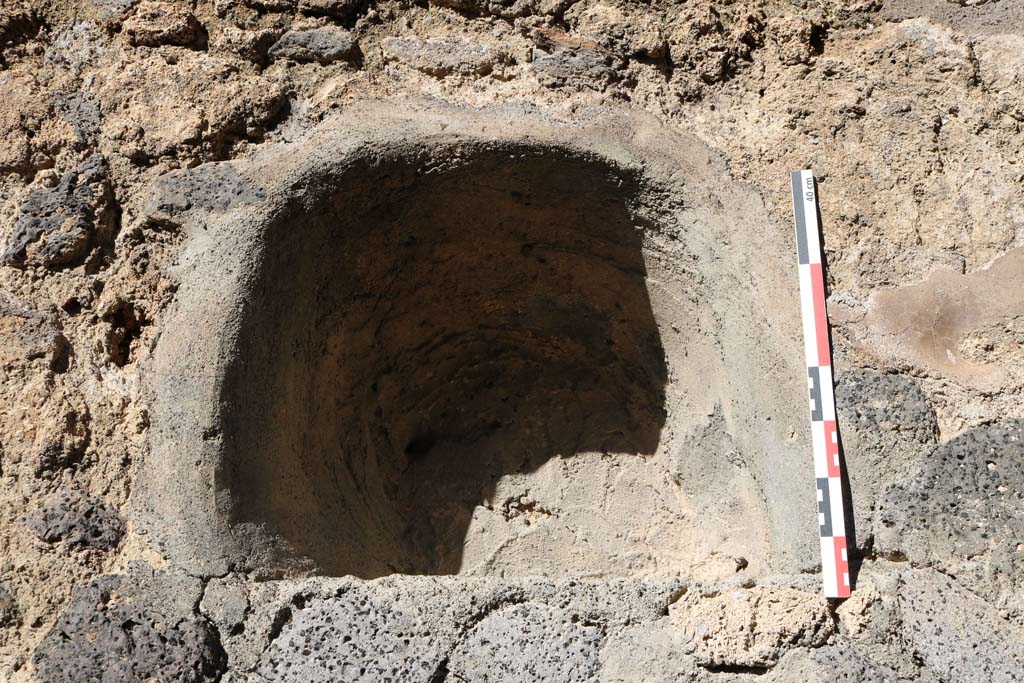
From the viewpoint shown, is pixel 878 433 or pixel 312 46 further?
pixel 312 46

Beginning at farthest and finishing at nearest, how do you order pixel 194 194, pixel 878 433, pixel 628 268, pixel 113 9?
pixel 628 268 < pixel 113 9 < pixel 194 194 < pixel 878 433

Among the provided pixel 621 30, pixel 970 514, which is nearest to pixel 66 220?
pixel 621 30

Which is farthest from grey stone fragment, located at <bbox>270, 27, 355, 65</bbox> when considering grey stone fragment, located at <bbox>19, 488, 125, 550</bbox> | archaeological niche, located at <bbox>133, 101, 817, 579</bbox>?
grey stone fragment, located at <bbox>19, 488, 125, 550</bbox>

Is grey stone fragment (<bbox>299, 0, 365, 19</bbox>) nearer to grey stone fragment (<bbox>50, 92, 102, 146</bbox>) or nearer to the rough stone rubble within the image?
the rough stone rubble

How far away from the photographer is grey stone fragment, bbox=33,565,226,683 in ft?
4.66

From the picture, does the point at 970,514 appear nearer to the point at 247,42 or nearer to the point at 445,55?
the point at 445,55

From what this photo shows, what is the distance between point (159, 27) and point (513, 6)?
0.72 meters

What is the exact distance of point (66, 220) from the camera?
165 centimetres

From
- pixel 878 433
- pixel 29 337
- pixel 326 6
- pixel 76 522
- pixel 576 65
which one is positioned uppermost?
pixel 326 6

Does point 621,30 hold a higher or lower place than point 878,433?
higher

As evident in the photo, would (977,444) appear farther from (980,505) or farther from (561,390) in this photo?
(561,390)

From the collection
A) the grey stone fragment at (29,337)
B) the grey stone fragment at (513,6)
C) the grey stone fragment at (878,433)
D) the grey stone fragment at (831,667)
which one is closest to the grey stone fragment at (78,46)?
the grey stone fragment at (29,337)

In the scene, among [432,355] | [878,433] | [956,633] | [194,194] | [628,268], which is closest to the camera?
[956,633]

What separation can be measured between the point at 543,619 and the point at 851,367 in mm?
722
